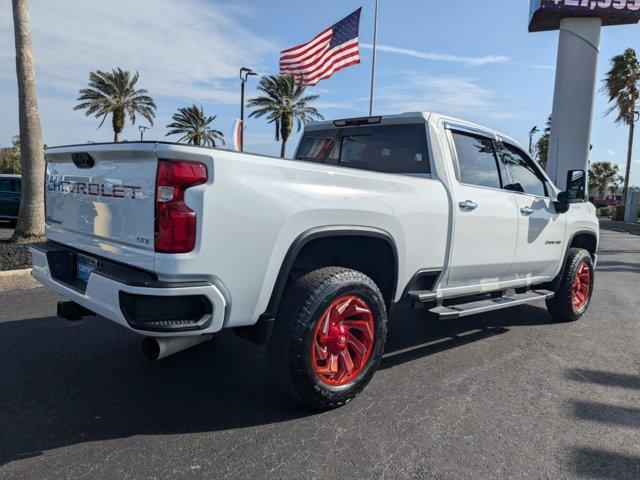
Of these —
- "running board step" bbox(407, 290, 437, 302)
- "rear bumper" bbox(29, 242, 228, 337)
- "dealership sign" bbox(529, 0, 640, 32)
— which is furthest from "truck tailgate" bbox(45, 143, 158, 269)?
"dealership sign" bbox(529, 0, 640, 32)

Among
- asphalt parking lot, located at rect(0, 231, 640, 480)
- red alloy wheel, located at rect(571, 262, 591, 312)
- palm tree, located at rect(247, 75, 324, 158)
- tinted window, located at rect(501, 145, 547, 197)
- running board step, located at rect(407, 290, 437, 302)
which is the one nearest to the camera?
asphalt parking lot, located at rect(0, 231, 640, 480)

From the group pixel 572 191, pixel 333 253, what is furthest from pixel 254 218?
pixel 572 191

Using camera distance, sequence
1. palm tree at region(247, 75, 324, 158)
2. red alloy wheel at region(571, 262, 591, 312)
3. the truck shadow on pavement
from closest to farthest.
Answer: the truck shadow on pavement, red alloy wheel at region(571, 262, 591, 312), palm tree at region(247, 75, 324, 158)

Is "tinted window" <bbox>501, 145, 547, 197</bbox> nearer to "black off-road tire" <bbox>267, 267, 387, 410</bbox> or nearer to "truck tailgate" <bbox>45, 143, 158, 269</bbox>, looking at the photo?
"black off-road tire" <bbox>267, 267, 387, 410</bbox>

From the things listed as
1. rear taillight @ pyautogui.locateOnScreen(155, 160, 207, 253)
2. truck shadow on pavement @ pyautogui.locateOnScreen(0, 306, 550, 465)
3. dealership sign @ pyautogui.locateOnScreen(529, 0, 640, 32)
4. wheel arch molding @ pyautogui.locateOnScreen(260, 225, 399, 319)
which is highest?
dealership sign @ pyautogui.locateOnScreen(529, 0, 640, 32)

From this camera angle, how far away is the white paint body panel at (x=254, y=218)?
2.54 metres

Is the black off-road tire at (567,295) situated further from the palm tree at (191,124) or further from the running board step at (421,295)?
the palm tree at (191,124)

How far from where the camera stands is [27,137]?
348 inches

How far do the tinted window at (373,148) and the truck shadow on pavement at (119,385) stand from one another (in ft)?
5.43

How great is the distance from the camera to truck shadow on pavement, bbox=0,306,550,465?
9.48ft

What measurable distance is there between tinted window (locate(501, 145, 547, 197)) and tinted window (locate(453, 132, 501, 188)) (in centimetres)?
23

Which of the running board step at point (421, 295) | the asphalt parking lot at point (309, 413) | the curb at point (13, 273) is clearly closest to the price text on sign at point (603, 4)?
the asphalt parking lot at point (309, 413)

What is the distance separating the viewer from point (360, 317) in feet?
11.0

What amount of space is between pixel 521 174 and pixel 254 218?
11.0 ft
